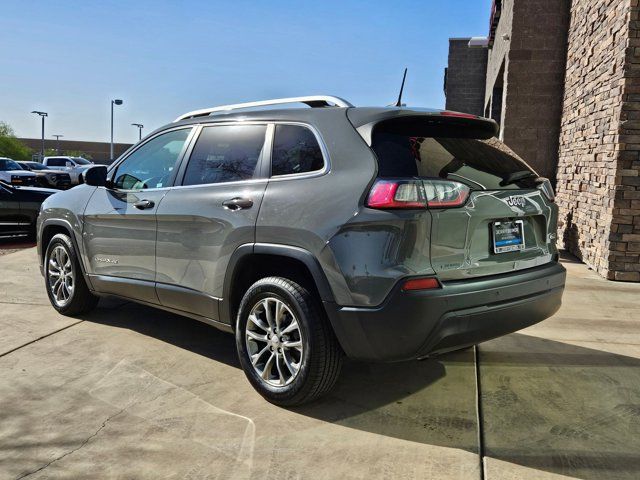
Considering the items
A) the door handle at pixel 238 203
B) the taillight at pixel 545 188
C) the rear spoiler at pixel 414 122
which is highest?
the rear spoiler at pixel 414 122

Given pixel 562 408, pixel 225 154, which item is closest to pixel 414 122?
pixel 225 154

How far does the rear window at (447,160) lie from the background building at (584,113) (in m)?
3.97

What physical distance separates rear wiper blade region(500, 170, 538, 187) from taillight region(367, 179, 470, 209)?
518mm

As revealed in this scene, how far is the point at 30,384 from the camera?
3.73m

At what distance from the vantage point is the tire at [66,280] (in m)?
5.14

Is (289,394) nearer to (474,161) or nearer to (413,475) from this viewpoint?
(413,475)

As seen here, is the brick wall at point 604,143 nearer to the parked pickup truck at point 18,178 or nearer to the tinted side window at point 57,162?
the parked pickup truck at point 18,178

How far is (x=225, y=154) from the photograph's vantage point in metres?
3.87

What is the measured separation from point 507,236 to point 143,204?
2.68 meters

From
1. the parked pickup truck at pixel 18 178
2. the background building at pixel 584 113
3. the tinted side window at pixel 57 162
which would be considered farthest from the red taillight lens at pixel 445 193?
the tinted side window at pixel 57 162

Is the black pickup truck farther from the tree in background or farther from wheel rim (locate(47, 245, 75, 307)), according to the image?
the tree in background

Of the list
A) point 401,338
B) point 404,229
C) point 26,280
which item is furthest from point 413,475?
point 26,280

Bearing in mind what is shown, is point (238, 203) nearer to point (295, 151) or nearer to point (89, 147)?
point (295, 151)

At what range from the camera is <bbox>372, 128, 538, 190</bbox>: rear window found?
2.99 m
